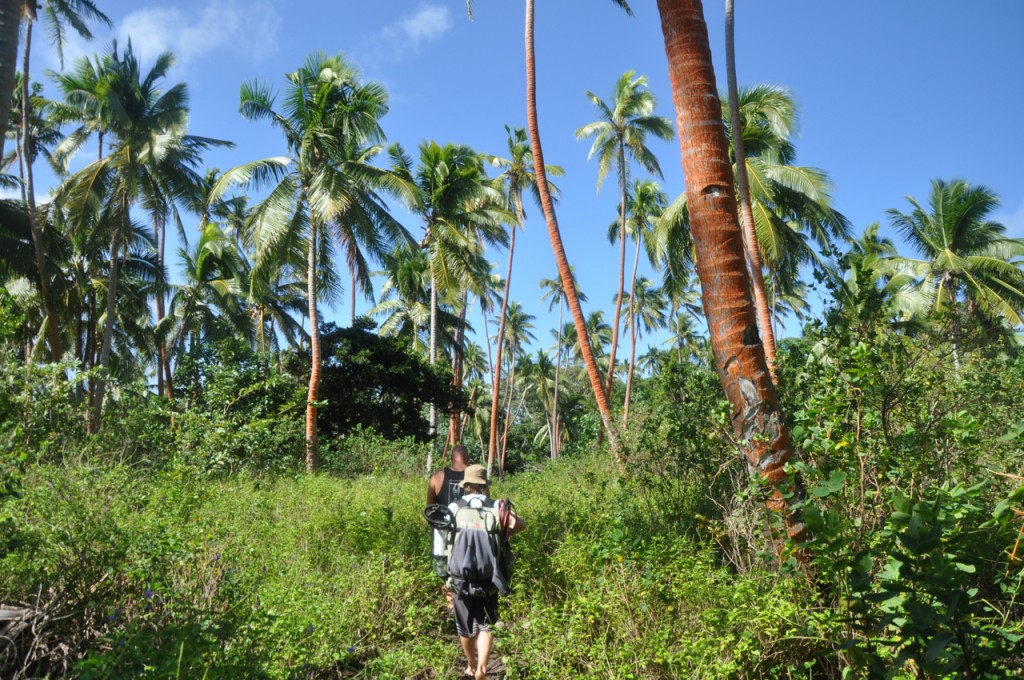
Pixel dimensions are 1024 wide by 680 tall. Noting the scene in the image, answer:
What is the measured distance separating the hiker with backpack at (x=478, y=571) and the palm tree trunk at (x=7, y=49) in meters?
5.16

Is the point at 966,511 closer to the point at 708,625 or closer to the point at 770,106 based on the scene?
the point at 708,625

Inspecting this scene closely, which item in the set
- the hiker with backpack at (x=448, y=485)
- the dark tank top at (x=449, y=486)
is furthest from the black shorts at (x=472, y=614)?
the dark tank top at (x=449, y=486)

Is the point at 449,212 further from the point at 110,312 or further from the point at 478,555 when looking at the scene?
the point at 478,555

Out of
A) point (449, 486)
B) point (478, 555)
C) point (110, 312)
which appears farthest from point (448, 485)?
point (110, 312)

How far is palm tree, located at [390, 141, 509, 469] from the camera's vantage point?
20297mm

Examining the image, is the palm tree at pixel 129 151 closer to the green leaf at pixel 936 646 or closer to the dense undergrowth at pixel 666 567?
the dense undergrowth at pixel 666 567

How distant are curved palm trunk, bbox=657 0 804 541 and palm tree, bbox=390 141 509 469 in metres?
14.8

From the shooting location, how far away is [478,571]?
172 inches

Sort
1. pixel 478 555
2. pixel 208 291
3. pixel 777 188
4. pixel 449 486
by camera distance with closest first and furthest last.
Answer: pixel 478 555 < pixel 449 486 < pixel 777 188 < pixel 208 291

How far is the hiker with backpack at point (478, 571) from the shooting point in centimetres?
436

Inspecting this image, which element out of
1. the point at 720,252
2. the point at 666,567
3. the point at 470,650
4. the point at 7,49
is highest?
the point at 7,49

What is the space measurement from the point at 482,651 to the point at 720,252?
2982mm

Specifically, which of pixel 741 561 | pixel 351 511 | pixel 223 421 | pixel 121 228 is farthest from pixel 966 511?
pixel 121 228

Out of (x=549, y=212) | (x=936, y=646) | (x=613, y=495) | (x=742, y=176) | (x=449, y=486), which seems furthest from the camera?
(x=549, y=212)
